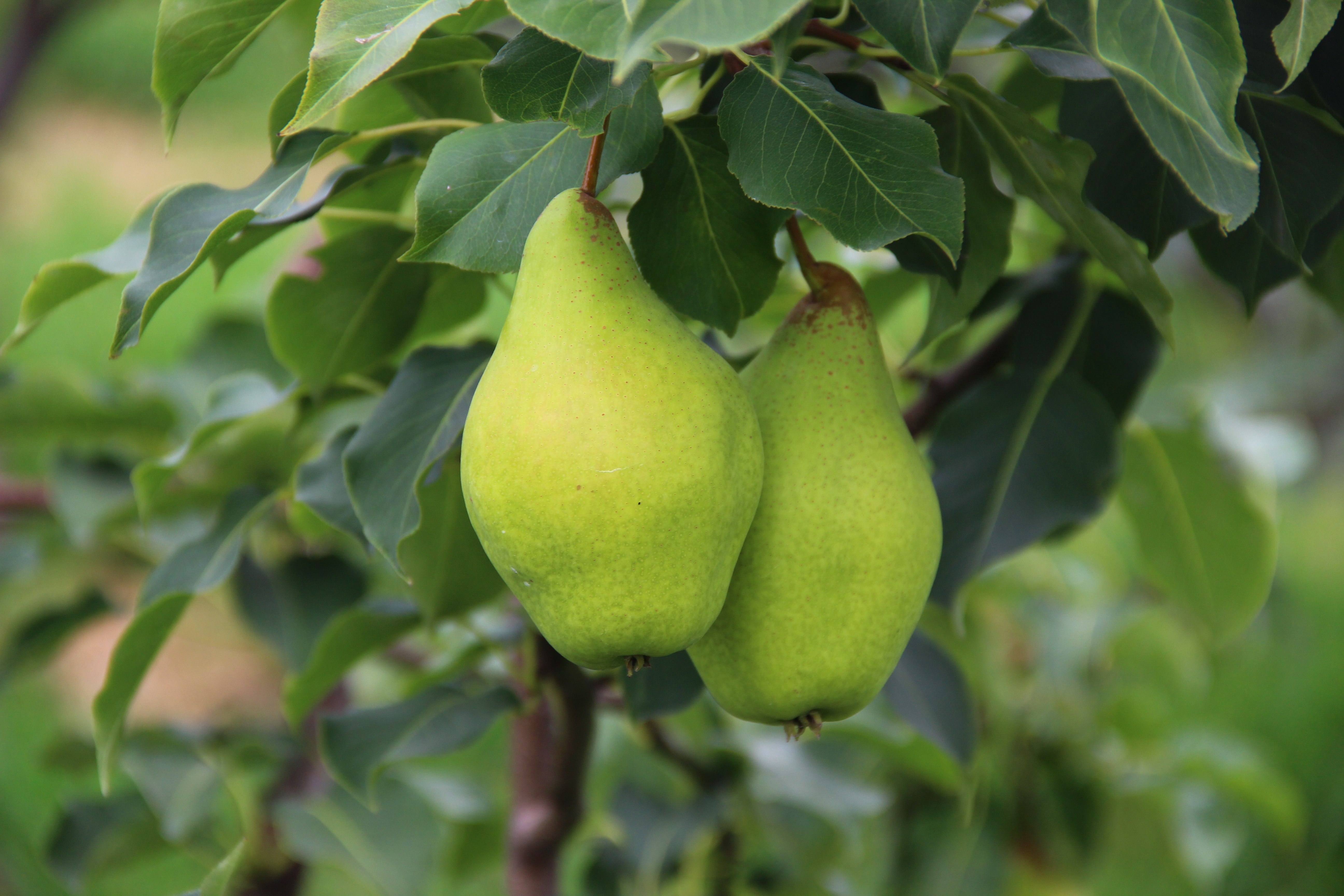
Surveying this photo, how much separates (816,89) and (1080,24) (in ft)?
0.31

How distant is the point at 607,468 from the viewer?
0.36 metres

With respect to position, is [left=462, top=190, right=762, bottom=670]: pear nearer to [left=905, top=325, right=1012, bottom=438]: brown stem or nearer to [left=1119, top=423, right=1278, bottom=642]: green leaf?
[left=905, top=325, right=1012, bottom=438]: brown stem

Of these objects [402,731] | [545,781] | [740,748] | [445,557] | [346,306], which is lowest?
[740,748]

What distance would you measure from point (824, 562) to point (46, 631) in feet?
2.84

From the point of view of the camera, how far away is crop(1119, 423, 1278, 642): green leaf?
0.83 metres

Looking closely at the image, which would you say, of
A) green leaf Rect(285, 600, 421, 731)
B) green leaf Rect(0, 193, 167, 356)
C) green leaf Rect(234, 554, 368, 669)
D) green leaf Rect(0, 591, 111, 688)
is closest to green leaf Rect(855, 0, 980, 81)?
green leaf Rect(0, 193, 167, 356)

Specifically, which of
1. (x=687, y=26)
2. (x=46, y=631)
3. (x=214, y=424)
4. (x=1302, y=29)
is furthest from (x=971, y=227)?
(x=46, y=631)

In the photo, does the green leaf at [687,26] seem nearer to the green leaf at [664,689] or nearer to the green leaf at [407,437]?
the green leaf at [407,437]

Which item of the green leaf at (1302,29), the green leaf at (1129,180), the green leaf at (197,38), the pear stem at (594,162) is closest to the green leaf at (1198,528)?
the green leaf at (1129,180)

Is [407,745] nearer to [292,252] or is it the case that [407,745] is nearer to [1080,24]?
[292,252]

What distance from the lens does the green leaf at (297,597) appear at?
3.04 feet

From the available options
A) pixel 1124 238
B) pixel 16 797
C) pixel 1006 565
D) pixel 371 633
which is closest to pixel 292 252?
pixel 371 633

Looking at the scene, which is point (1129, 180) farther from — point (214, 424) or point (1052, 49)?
point (214, 424)

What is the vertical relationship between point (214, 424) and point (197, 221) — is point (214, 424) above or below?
below
